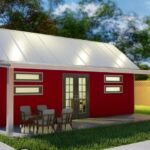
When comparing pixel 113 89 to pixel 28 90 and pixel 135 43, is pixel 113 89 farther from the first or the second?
pixel 135 43

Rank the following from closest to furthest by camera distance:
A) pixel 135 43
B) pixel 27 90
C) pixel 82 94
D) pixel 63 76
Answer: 1. pixel 27 90
2. pixel 63 76
3. pixel 82 94
4. pixel 135 43

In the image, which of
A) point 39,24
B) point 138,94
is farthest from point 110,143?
point 39,24

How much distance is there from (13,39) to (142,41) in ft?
67.7

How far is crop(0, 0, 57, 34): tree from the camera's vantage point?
3177 centimetres

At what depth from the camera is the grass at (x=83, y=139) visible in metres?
10.8

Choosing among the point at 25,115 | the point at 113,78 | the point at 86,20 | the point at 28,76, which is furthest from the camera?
the point at 86,20

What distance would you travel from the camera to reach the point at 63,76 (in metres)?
Result: 17.5

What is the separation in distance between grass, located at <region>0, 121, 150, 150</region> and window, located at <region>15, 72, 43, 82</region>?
3690 mm

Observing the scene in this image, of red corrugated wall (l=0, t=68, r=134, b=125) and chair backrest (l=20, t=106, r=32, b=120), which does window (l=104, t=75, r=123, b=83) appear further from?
chair backrest (l=20, t=106, r=32, b=120)

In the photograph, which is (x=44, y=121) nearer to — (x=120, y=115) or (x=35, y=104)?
(x=35, y=104)

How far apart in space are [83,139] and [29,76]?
5159 mm

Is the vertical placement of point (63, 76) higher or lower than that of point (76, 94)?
higher

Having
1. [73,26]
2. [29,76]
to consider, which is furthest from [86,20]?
[29,76]

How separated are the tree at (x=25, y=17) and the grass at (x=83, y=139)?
19.2 m
